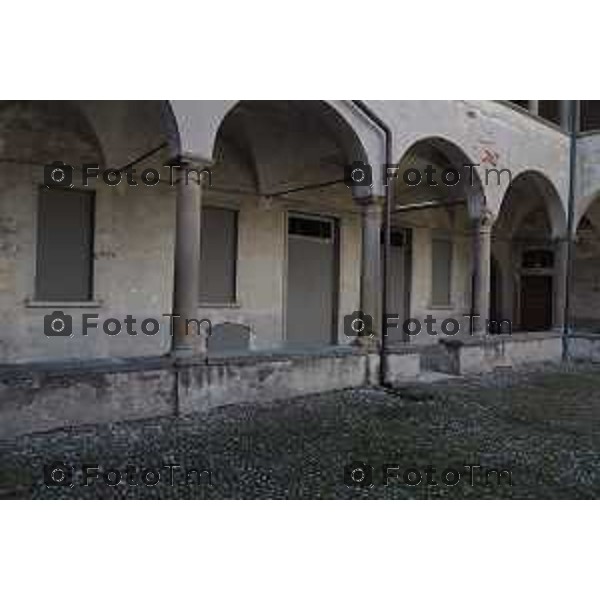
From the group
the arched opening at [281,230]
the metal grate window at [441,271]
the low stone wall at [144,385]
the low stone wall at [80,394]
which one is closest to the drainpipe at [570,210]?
the metal grate window at [441,271]

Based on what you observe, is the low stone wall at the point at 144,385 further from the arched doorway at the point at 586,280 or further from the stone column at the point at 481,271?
the arched doorway at the point at 586,280

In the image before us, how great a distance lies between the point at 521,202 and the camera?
17.3 metres

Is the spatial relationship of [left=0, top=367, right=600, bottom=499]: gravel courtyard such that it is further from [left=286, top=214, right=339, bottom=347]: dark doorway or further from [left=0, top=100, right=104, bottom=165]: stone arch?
[left=0, top=100, right=104, bottom=165]: stone arch

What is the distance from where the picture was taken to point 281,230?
12289 mm

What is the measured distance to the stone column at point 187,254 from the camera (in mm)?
6918

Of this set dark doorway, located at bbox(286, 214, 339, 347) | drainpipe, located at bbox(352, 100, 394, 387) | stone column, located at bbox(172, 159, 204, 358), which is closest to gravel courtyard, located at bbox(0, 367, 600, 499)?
drainpipe, located at bbox(352, 100, 394, 387)

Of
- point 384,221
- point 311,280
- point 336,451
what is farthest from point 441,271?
point 336,451

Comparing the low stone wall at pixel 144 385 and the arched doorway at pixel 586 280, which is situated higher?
the arched doorway at pixel 586 280

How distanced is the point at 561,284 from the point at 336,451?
379 inches

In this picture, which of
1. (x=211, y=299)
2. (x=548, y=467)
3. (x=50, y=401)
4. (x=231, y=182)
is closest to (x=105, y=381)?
(x=50, y=401)

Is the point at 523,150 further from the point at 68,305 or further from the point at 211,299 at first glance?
the point at 68,305

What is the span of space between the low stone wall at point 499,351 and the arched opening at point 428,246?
3.15 m

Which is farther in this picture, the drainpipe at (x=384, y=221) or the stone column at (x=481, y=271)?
the stone column at (x=481, y=271)

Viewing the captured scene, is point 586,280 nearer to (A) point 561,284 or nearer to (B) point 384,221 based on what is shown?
(A) point 561,284
